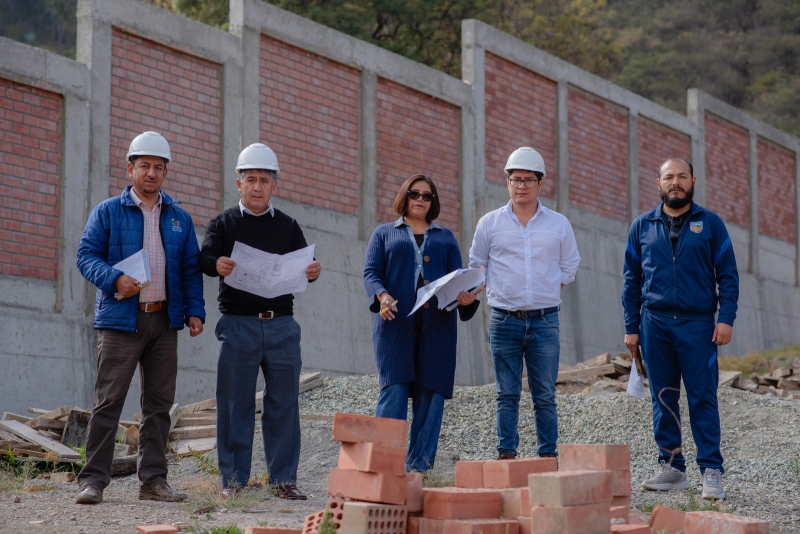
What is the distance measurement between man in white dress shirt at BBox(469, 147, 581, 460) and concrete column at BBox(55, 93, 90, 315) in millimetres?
4943

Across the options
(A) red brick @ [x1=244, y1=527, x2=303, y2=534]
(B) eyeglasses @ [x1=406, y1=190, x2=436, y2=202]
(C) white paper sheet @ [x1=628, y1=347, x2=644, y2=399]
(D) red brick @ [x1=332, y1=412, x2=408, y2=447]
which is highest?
(B) eyeglasses @ [x1=406, y1=190, x2=436, y2=202]

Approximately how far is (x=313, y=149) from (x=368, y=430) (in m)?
8.08

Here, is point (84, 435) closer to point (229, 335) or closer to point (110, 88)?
point (229, 335)

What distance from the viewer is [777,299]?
20.2m

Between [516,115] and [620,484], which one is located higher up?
[516,115]

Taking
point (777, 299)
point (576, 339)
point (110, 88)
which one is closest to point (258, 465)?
point (110, 88)

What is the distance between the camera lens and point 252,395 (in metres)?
6.06

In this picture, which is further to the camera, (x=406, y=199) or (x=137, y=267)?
(x=406, y=199)

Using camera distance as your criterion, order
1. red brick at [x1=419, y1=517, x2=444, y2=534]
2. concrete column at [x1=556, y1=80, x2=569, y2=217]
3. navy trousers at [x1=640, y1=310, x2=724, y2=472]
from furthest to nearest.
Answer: concrete column at [x1=556, y1=80, x2=569, y2=217] → navy trousers at [x1=640, y1=310, x2=724, y2=472] → red brick at [x1=419, y1=517, x2=444, y2=534]

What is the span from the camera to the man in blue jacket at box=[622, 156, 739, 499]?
6227mm

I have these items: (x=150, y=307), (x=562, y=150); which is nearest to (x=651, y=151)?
(x=562, y=150)

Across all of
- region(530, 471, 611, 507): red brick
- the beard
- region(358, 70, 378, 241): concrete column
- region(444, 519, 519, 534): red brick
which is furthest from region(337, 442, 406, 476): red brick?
region(358, 70, 378, 241): concrete column

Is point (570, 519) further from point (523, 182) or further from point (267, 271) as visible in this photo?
point (523, 182)

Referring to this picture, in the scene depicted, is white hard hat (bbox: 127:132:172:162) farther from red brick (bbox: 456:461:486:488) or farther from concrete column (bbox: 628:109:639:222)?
concrete column (bbox: 628:109:639:222)
